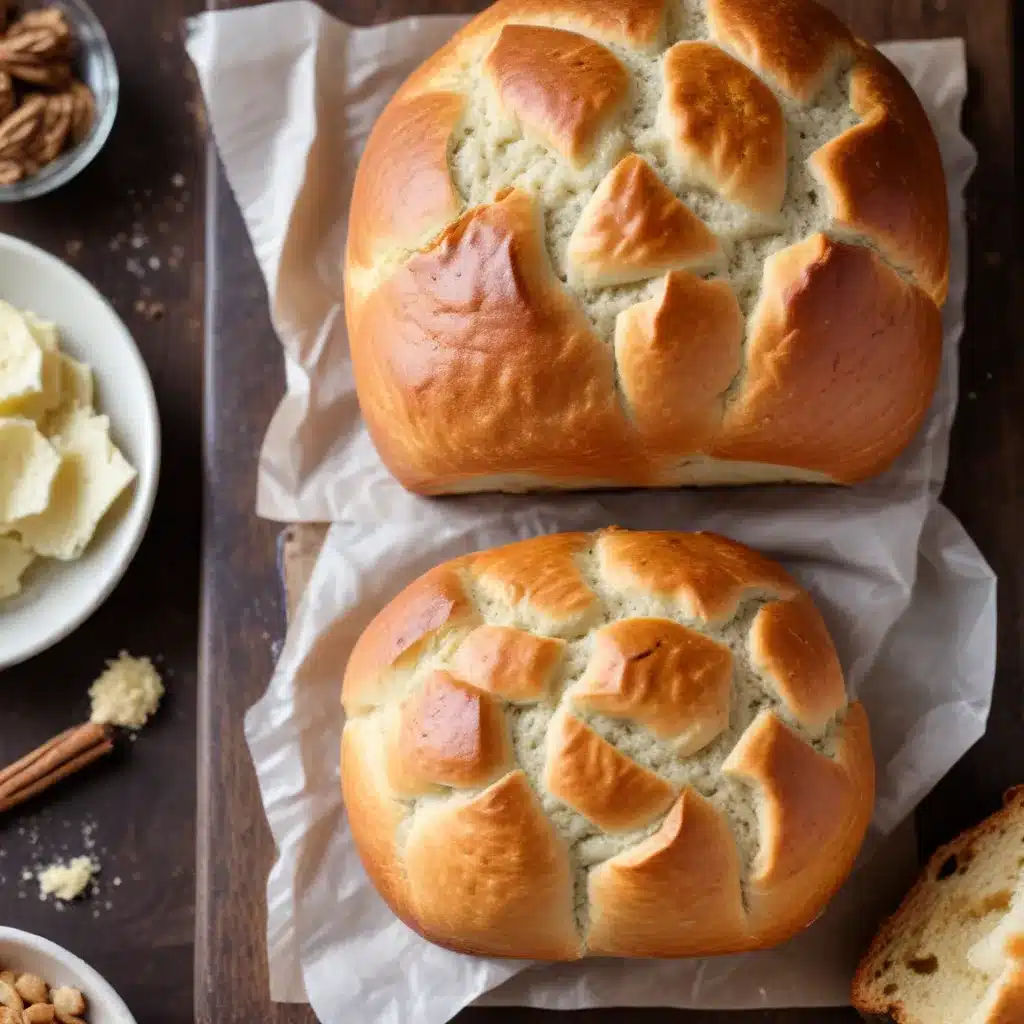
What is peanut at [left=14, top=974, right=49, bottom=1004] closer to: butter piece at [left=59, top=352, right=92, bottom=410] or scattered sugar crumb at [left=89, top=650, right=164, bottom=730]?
scattered sugar crumb at [left=89, top=650, right=164, bottom=730]

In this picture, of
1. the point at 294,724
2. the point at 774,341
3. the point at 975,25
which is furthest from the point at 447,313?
the point at 975,25

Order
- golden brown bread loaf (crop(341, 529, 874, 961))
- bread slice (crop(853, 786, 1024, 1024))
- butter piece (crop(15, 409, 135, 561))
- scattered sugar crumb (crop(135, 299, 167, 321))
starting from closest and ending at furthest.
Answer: golden brown bread loaf (crop(341, 529, 874, 961)), bread slice (crop(853, 786, 1024, 1024)), butter piece (crop(15, 409, 135, 561)), scattered sugar crumb (crop(135, 299, 167, 321))

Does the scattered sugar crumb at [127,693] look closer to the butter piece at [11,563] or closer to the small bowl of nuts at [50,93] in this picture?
the butter piece at [11,563]

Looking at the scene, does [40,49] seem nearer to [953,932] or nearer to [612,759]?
[612,759]

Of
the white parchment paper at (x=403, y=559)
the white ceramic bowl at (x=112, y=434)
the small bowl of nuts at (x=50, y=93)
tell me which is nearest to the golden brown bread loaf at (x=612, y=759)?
the white parchment paper at (x=403, y=559)

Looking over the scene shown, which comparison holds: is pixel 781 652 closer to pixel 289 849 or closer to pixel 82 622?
pixel 289 849

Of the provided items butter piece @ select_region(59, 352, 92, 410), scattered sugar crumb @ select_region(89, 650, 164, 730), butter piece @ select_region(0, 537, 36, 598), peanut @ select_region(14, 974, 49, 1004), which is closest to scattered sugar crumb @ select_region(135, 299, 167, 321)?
butter piece @ select_region(59, 352, 92, 410)
